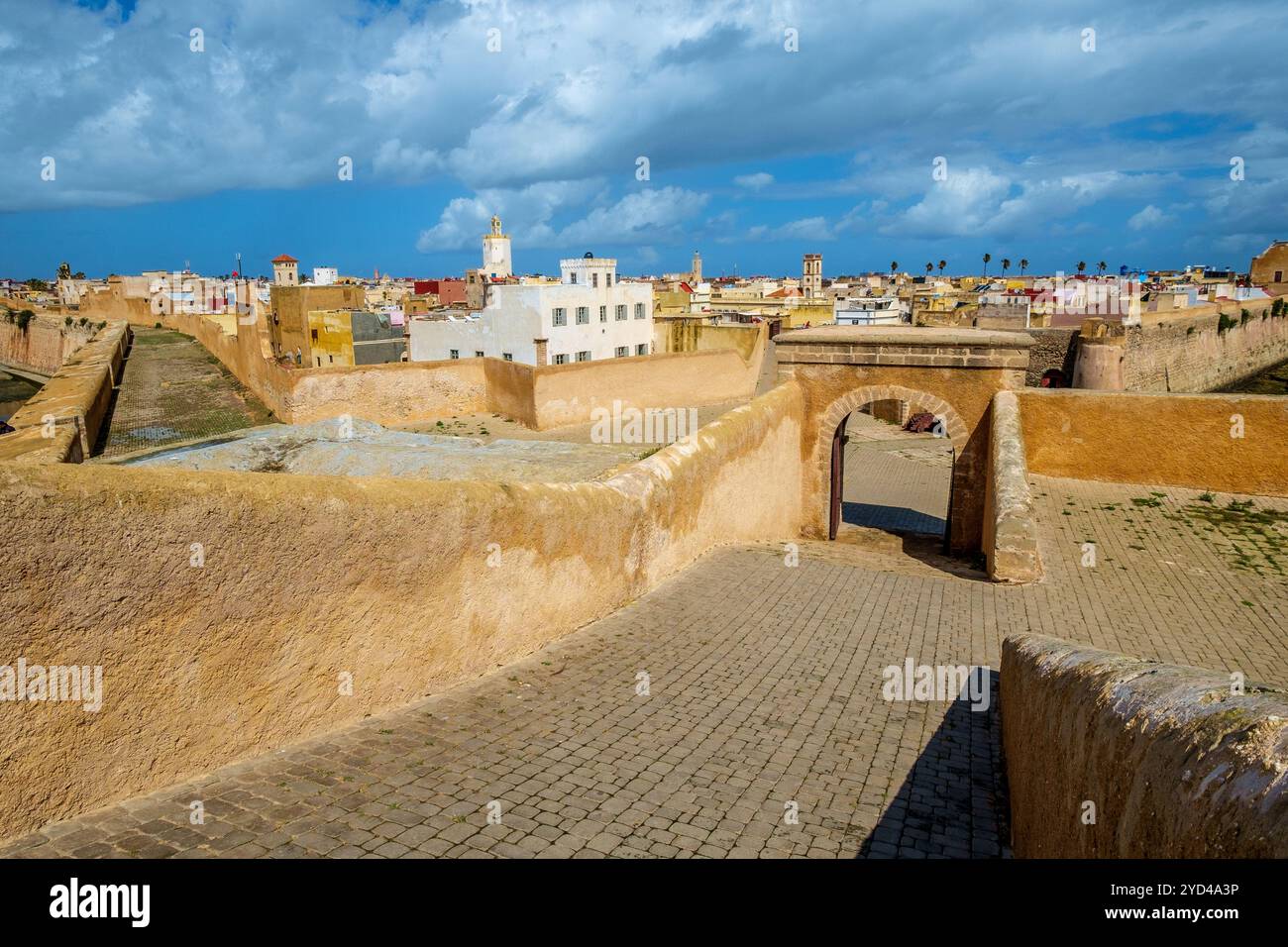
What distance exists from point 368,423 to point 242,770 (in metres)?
11.4

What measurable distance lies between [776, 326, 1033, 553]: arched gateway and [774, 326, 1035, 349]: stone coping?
2cm

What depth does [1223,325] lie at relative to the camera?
48.5 metres

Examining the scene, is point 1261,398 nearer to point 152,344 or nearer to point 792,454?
point 792,454

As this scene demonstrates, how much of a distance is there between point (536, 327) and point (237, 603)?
101 feet

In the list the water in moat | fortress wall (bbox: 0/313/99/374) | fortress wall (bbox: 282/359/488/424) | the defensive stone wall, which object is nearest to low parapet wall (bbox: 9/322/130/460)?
fortress wall (bbox: 282/359/488/424)

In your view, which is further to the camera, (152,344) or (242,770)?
(152,344)

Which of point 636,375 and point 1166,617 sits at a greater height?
point 636,375

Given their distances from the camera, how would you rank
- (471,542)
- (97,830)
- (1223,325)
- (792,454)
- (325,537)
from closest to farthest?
(97,830), (325,537), (471,542), (792,454), (1223,325)

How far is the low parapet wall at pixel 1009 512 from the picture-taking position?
33.9 feet

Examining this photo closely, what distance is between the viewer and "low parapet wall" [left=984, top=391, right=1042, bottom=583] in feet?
33.9

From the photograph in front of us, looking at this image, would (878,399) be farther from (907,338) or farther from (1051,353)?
(1051,353)

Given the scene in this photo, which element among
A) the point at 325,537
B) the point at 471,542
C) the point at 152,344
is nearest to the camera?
the point at 325,537

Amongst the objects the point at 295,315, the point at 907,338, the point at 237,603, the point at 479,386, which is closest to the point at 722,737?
the point at 237,603
